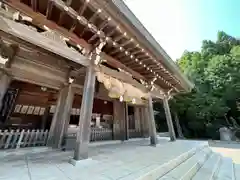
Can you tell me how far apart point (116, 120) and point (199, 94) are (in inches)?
506

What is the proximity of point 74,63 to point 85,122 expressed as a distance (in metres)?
2.17

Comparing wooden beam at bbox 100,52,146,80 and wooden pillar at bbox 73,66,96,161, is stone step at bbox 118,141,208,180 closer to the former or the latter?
wooden pillar at bbox 73,66,96,161

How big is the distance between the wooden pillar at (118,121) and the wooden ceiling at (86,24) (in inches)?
110

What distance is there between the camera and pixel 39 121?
5766mm

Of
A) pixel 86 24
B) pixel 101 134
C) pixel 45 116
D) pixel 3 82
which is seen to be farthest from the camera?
pixel 101 134

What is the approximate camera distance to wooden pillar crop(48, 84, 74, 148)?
4.16 metres

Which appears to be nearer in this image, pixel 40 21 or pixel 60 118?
pixel 40 21

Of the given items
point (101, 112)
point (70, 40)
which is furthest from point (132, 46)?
point (101, 112)

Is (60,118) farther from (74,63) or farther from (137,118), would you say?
(137,118)

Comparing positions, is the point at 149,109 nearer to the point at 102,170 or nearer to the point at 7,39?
the point at 102,170

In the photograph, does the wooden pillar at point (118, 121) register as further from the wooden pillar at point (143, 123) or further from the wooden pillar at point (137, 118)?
the wooden pillar at point (143, 123)

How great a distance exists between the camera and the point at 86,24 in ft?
9.57

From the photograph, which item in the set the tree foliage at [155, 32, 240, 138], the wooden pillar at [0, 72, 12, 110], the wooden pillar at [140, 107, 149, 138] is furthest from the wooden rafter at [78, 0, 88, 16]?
the tree foliage at [155, 32, 240, 138]

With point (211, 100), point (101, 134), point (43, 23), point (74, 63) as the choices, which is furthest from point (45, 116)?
point (211, 100)
